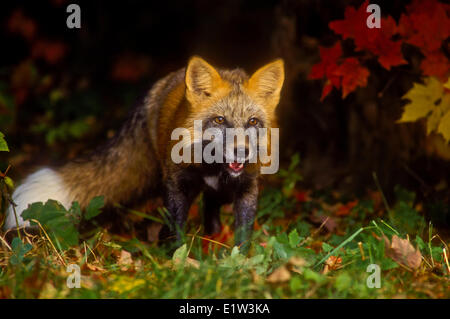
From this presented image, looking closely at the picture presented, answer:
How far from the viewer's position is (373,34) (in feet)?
13.7

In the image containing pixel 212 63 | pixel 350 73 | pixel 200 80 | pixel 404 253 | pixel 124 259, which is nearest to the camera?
pixel 404 253

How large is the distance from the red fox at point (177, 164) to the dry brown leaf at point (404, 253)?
1.12 metres

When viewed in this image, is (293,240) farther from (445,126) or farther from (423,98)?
(423,98)

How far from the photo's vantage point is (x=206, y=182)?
4.14m

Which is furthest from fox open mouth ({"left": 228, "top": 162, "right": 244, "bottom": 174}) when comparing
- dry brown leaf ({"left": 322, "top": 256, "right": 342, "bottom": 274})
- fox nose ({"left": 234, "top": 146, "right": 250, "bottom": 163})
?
dry brown leaf ({"left": 322, "top": 256, "right": 342, "bottom": 274})

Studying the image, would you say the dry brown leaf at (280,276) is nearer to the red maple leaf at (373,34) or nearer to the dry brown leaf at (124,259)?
the dry brown leaf at (124,259)

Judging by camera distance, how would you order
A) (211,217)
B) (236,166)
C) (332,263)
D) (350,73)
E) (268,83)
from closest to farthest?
(332,263) < (236,166) < (268,83) < (350,73) < (211,217)

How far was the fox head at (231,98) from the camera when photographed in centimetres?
380

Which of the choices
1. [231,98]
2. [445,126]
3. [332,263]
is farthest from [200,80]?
[445,126]

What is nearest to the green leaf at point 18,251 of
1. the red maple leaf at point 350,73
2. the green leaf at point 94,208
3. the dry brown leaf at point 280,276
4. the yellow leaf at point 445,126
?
the green leaf at point 94,208

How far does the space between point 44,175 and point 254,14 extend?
20.7 feet

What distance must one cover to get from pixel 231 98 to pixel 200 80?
28cm
